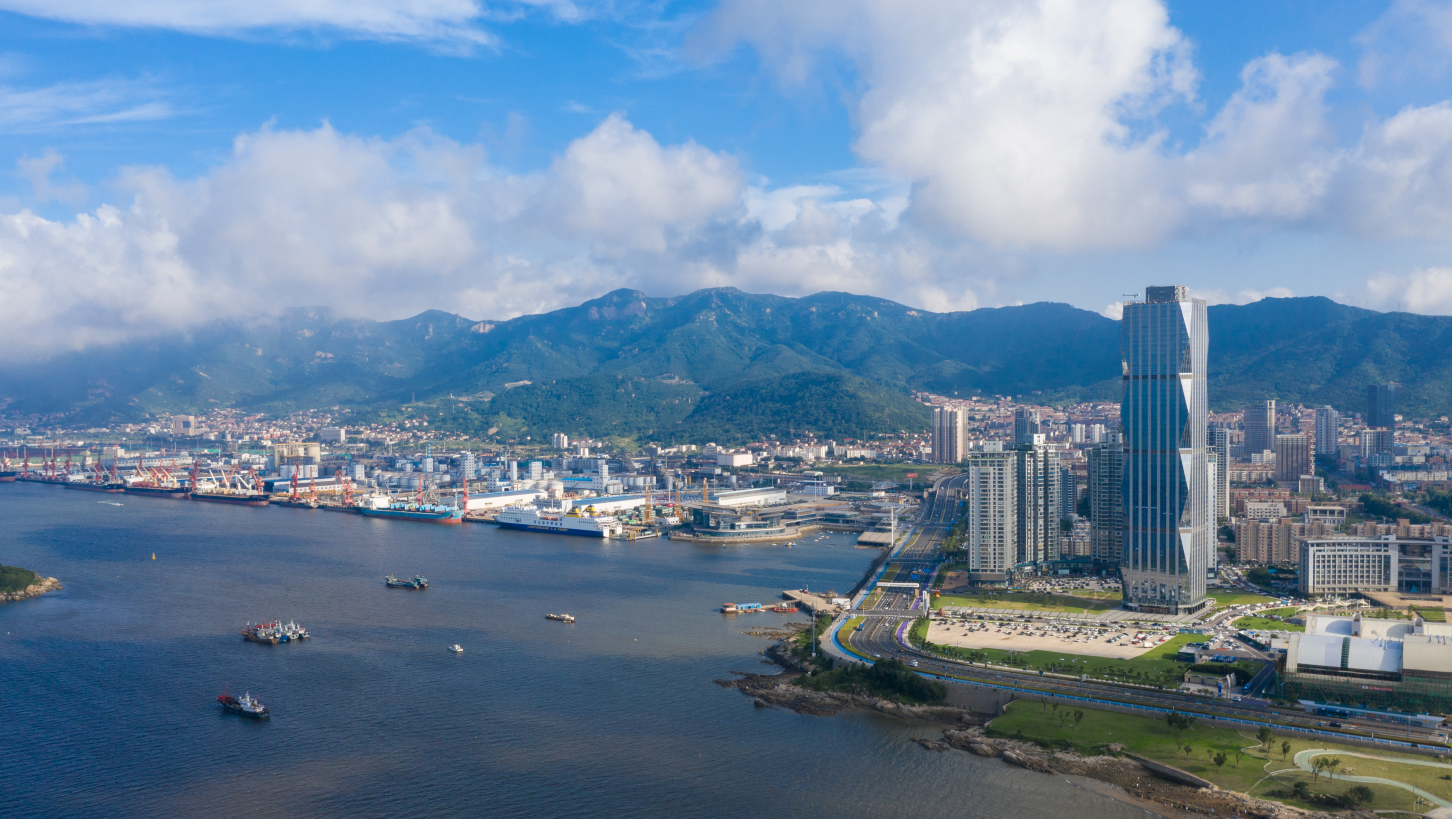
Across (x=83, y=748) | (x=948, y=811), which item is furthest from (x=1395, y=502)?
(x=83, y=748)

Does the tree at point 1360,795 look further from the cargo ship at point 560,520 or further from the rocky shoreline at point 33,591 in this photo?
the cargo ship at point 560,520

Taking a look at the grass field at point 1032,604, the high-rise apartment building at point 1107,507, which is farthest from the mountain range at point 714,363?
the grass field at point 1032,604

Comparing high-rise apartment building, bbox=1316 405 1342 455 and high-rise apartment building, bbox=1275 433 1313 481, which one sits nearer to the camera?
high-rise apartment building, bbox=1275 433 1313 481

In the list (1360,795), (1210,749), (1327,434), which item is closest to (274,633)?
(1210,749)

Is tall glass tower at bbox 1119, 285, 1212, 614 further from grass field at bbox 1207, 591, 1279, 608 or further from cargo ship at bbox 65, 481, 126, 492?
cargo ship at bbox 65, 481, 126, 492

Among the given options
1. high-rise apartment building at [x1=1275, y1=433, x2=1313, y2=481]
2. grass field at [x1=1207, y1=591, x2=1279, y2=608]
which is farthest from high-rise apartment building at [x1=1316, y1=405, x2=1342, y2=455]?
grass field at [x1=1207, y1=591, x2=1279, y2=608]
